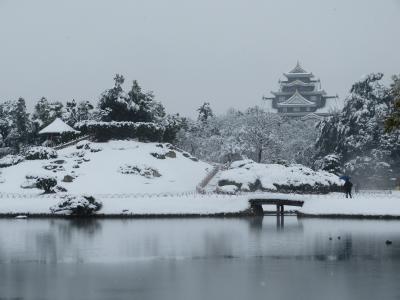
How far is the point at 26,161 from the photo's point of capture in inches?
2931

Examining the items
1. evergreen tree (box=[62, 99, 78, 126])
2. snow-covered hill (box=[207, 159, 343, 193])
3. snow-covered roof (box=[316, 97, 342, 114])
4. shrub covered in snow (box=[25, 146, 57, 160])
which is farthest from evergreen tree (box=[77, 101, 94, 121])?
snow-covered roof (box=[316, 97, 342, 114])

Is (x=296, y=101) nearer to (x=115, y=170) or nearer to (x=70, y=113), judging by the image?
(x=70, y=113)

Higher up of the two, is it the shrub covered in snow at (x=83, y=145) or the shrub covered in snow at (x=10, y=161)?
the shrub covered in snow at (x=83, y=145)

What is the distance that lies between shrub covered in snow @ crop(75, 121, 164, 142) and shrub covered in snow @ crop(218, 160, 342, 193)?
17.2 metres

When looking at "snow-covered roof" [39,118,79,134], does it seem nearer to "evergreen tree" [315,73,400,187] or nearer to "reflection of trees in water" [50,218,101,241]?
"evergreen tree" [315,73,400,187]

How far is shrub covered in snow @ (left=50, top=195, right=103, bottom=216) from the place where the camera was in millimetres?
52344

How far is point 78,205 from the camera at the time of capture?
52.2 metres

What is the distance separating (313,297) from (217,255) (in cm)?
1019

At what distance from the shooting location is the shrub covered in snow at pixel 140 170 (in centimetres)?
7162

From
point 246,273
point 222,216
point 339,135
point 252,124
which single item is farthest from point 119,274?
point 252,124

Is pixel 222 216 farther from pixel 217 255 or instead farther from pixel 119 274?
pixel 119 274

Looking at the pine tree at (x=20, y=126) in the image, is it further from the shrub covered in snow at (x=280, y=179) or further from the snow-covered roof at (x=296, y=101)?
the snow-covered roof at (x=296, y=101)

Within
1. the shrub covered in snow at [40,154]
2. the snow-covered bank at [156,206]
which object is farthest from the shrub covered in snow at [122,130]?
the snow-covered bank at [156,206]

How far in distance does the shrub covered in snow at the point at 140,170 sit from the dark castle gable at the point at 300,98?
203 ft
